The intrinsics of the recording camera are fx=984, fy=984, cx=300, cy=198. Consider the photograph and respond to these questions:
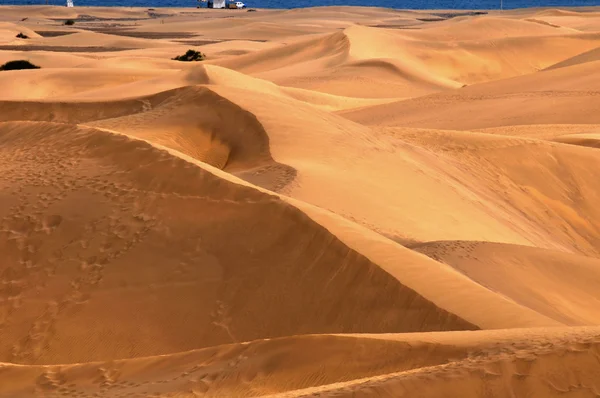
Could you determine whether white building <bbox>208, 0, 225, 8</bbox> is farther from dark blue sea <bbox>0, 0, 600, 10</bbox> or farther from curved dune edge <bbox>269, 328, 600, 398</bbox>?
curved dune edge <bbox>269, 328, 600, 398</bbox>

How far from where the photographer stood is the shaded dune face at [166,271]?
7.25 metres

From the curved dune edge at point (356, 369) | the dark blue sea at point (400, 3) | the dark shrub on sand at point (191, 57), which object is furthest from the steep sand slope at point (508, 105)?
the dark blue sea at point (400, 3)

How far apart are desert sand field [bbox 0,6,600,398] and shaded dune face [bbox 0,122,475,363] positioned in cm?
2

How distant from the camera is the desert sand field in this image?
541cm

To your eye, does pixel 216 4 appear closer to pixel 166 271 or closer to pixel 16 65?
pixel 16 65

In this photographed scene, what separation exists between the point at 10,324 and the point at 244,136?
5.18 metres

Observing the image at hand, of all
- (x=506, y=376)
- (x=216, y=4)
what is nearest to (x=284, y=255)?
(x=506, y=376)

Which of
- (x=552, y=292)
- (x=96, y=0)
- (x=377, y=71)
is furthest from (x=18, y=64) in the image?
(x=96, y=0)

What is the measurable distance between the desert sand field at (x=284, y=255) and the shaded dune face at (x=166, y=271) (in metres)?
0.02

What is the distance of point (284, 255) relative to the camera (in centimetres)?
783

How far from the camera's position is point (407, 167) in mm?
12953

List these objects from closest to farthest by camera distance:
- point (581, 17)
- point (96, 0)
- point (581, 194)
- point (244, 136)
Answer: point (244, 136) → point (581, 194) → point (581, 17) → point (96, 0)

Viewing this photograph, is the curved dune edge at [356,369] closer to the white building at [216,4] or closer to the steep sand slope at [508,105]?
the steep sand slope at [508,105]

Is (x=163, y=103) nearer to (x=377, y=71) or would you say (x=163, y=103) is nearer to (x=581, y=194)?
(x=581, y=194)
